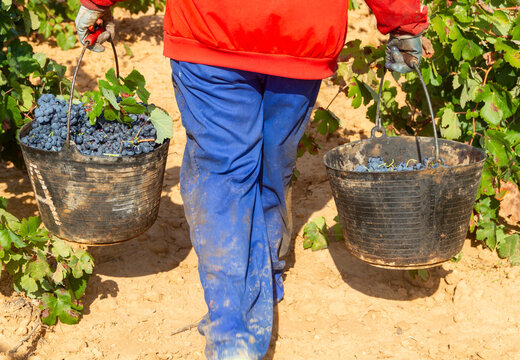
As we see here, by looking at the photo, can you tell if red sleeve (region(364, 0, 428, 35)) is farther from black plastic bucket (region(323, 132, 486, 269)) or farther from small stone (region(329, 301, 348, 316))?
small stone (region(329, 301, 348, 316))

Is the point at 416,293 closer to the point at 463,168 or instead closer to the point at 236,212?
the point at 463,168

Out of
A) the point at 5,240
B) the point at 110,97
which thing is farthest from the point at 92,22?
the point at 5,240

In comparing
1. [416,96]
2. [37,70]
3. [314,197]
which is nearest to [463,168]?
[416,96]

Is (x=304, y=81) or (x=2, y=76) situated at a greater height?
(x=304, y=81)

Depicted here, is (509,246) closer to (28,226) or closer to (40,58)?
(28,226)

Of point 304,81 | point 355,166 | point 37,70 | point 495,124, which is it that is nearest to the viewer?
point 304,81

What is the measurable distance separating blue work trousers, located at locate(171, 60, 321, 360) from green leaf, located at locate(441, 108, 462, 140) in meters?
1.06

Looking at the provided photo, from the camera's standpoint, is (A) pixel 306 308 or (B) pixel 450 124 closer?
(A) pixel 306 308

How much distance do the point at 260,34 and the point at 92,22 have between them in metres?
0.86

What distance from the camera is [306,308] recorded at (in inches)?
132

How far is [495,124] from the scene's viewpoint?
3.41 meters

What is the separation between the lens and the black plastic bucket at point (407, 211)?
2672 millimetres

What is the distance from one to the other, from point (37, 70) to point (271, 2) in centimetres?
178

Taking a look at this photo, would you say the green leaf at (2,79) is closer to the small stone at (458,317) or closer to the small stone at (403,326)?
the small stone at (403,326)
